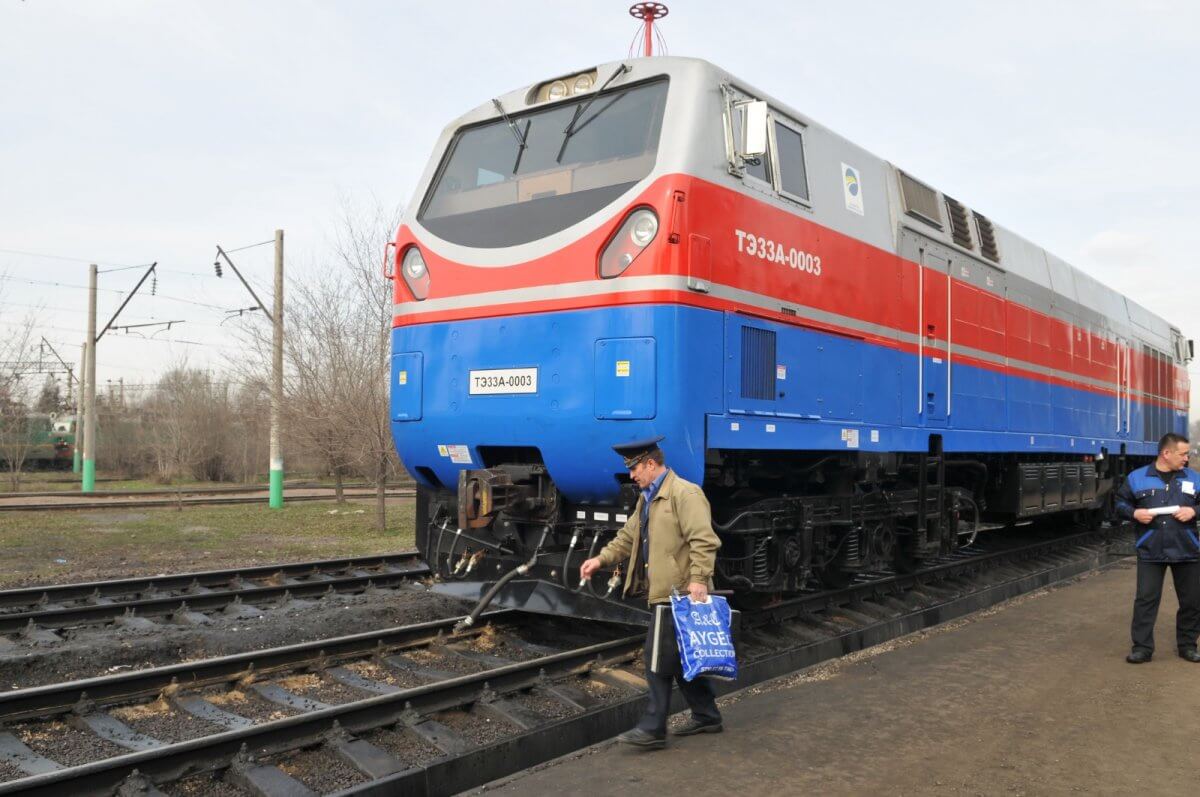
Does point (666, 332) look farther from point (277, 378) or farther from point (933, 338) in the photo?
point (277, 378)

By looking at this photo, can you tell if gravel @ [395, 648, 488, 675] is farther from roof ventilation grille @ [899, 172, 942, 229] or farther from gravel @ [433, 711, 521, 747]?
roof ventilation grille @ [899, 172, 942, 229]

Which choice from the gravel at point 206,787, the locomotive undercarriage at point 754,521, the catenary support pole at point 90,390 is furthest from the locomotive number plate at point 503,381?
the catenary support pole at point 90,390

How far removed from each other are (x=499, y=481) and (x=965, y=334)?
5.57 m

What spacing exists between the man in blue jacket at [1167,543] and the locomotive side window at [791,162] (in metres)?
3.40

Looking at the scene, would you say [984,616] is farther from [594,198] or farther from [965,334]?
[594,198]

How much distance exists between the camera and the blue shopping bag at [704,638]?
479 centimetres

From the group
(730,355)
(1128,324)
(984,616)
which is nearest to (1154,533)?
(984,616)

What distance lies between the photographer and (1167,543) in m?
7.12

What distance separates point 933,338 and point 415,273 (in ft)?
15.9

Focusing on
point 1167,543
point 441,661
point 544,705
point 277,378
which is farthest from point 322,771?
point 277,378

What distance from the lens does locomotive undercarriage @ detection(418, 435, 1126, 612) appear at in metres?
6.37

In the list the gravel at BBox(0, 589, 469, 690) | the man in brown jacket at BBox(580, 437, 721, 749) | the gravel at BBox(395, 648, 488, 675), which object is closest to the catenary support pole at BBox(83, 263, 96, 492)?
the gravel at BBox(0, 589, 469, 690)

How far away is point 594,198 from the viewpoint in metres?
6.27

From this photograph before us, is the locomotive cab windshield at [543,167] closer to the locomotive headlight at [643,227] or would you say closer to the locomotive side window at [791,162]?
the locomotive headlight at [643,227]
